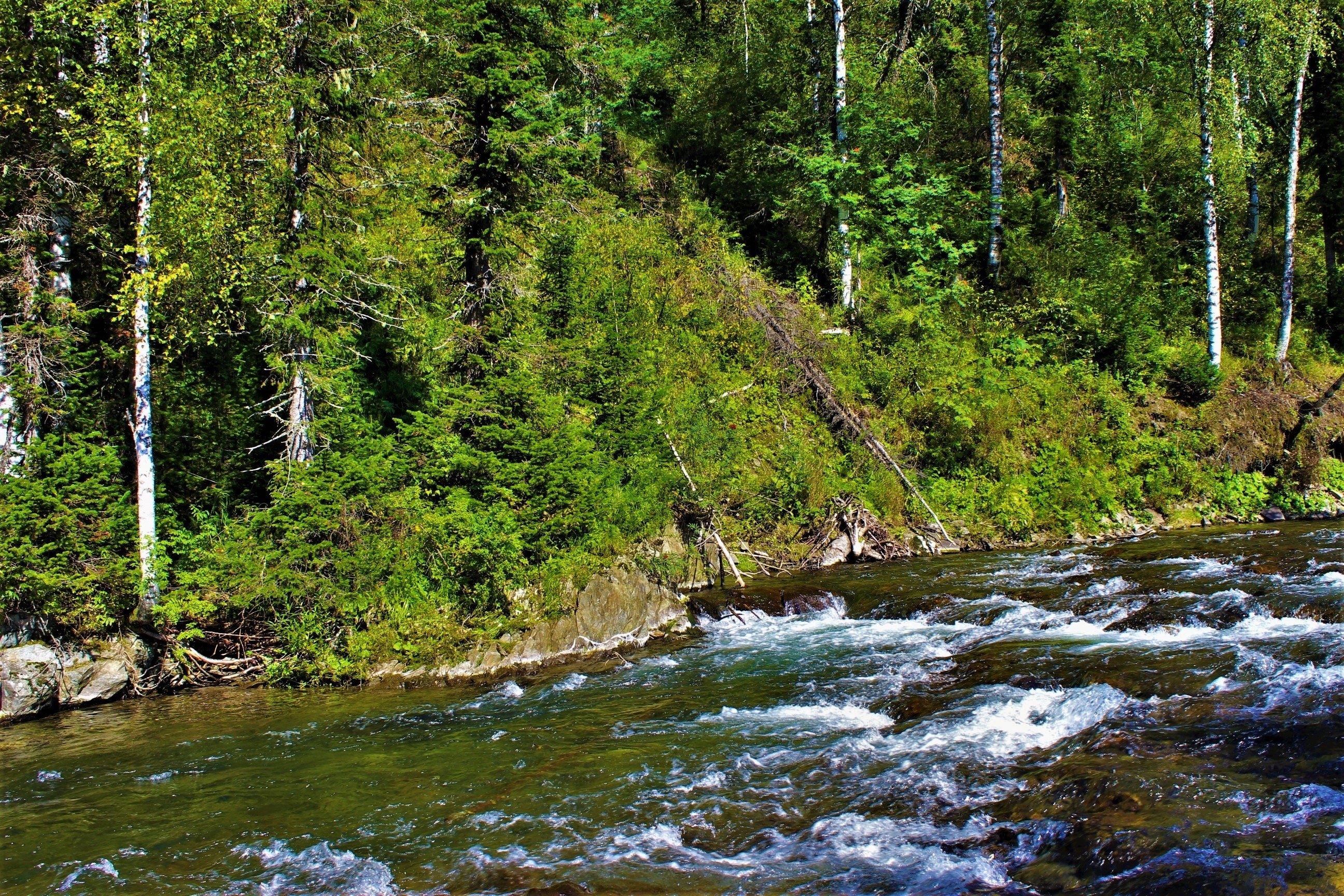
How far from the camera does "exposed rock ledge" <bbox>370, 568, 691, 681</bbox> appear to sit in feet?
35.2

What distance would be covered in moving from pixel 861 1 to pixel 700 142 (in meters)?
6.36

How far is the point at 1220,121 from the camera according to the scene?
2123cm

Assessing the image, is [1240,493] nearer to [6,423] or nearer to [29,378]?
[29,378]

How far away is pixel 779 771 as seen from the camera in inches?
272

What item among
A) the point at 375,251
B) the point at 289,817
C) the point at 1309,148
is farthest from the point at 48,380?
the point at 1309,148

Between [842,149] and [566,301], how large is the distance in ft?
36.2

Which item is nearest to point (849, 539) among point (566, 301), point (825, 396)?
point (825, 396)

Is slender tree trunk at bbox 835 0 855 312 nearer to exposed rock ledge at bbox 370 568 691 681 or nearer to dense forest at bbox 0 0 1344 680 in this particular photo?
dense forest at bbox 0 0 1344 680

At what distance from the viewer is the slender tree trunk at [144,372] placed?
10453 millimetres

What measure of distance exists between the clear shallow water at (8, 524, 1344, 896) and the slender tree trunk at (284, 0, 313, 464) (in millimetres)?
3630

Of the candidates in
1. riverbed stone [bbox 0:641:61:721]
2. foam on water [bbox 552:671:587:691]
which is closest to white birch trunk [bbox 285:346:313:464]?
riverbed stone [bbox 0:641:61:721]

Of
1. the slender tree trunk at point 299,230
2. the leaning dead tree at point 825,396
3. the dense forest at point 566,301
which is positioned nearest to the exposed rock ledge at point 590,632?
the dense forest at point 566,301

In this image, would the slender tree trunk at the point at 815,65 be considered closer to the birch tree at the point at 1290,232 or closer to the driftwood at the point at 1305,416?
the birch tree at the point at 1290,232

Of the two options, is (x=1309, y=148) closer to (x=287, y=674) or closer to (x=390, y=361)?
(x=390, y=361)
